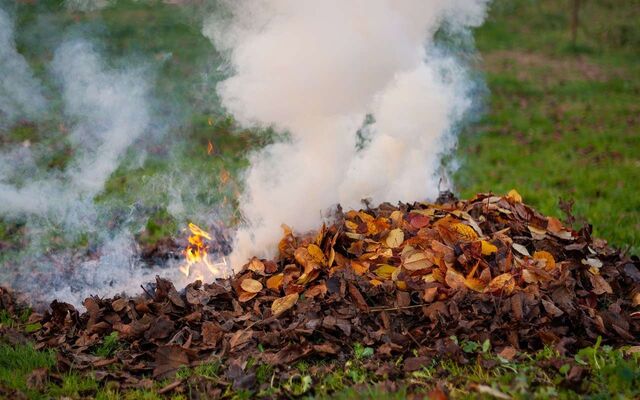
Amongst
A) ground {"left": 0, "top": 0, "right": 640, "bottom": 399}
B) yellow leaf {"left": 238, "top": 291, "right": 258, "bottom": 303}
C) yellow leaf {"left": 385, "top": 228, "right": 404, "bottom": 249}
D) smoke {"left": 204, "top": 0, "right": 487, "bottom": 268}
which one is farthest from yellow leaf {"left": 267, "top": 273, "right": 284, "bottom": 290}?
ground {"left": 0, "top": 0, "right": 640, "bottom": 399}

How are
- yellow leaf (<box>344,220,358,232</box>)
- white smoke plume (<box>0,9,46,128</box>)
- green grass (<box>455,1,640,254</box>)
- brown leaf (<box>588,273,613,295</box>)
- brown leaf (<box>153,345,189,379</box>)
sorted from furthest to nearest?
green grass (<box>455,1,640,254</box>), white smoke plume (<box>0,9,46,128</box>), yellow leaf (<box>344,220,358,232</box>), brown leaf (<box>588,273,613,295</box>), brown leaf (<box>153,345,189,379</box>)

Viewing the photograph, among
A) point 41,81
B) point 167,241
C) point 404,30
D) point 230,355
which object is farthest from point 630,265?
point 41,81

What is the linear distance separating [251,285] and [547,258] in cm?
186

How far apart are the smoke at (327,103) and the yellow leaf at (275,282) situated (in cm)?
38

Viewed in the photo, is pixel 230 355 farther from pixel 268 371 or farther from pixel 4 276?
pixel 4 276

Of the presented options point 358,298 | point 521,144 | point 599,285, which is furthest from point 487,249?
point 521,144

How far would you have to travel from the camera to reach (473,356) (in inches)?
137

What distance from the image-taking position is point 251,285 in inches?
165

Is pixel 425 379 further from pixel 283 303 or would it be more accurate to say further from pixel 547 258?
pixel 547 258

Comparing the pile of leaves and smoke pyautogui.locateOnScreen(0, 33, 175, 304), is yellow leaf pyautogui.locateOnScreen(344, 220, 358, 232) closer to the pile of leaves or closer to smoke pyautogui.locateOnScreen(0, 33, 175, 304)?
the pile of leaves

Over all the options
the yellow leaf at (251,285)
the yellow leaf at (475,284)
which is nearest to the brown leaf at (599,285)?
the yellow leaf at (475,284)

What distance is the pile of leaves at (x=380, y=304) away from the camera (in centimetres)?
359

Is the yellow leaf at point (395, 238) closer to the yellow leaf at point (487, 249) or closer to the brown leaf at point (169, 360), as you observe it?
the yellow leaf at point (487, 249)

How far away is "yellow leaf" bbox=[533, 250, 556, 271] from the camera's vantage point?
4.21 meters
